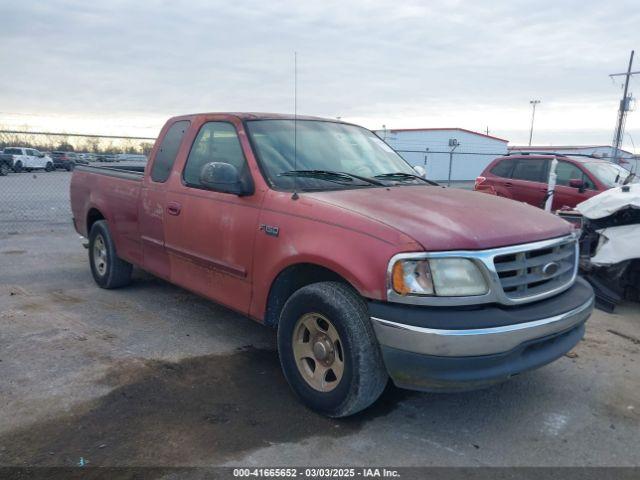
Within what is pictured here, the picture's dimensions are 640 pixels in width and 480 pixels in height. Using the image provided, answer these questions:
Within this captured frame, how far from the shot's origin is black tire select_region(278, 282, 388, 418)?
2945mm

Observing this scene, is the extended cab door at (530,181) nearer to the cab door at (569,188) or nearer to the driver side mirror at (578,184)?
the cab door at (569,188)

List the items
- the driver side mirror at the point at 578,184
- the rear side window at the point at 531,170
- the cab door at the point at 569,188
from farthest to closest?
1. the rear side window at the point at 531,170
2. the cab door at the point at 569,188
3. the driver side mirror at the point at 578,184

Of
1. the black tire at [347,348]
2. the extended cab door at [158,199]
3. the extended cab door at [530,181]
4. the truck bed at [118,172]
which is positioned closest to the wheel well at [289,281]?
the black tire at [347,348]

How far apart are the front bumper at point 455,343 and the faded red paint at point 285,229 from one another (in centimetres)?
21

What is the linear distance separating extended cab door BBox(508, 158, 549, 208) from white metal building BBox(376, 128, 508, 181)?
21.9 metres

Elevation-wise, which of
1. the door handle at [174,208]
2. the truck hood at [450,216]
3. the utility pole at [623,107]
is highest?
the utility pole at [623,107]

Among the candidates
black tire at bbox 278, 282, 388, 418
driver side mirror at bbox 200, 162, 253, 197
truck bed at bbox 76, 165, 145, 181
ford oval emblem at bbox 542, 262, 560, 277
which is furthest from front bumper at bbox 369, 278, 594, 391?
truck bed at bbox 76, 165, 145, 181

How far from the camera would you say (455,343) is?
2.69 m

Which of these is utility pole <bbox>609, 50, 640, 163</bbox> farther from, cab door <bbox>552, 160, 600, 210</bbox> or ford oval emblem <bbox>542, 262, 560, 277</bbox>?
ford oval emblem <bbox>542, 262, 560, 277</bbox>

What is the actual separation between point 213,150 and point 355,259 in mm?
2010

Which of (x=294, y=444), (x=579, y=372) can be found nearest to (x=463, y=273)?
(x=294, y=444)

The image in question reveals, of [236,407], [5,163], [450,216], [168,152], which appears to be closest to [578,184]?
[450,216]

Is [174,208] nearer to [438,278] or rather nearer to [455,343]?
[438,278]

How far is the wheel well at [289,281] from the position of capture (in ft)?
11.0
